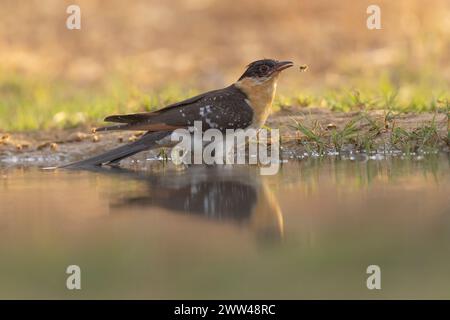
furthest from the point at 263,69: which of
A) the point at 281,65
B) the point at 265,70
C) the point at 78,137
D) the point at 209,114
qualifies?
the point at 78,137

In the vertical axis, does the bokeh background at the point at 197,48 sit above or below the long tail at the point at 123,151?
above

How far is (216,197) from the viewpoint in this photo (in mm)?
7297

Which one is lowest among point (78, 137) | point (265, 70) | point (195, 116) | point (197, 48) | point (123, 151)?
point (123, 151)

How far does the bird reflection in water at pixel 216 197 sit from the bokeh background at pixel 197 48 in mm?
3650

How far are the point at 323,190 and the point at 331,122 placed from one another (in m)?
2.65

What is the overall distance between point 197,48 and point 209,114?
8.33m

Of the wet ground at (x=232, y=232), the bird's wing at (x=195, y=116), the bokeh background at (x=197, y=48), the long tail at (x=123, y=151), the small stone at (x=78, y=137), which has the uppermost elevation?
the bokeh background at (x=197, y=48)

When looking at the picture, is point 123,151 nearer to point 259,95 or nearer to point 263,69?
point 259,95

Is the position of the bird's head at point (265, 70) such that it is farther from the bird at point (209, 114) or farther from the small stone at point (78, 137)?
the small stone at point (78, 137)

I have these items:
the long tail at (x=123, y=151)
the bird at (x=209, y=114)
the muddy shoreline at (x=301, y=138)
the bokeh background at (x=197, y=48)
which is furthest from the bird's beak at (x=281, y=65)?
the bokeh background at (x=197, y=48)

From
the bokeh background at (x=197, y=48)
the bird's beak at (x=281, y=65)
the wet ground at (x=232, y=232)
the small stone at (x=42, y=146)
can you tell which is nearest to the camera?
the wet ground at (x=232, y=232)

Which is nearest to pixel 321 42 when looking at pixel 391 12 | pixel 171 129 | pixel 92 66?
pixel 391 12

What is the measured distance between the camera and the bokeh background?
14.1 metres

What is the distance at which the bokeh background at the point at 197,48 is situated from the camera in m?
14.1
